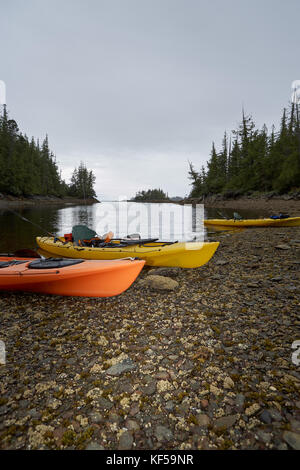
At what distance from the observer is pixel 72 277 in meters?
4.62

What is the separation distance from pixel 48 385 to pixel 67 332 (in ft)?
3.63

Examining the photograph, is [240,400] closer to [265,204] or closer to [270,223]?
[270,223]

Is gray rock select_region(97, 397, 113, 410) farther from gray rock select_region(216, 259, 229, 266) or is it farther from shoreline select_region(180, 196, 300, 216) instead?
shoreline select_region(180, 196, 300, 216)

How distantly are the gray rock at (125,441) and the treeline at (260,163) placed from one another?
124ft

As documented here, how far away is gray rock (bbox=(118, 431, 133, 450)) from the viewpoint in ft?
5.99

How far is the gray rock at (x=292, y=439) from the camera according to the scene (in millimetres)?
1723

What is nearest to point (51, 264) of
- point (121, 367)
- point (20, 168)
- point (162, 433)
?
point (121, 367)

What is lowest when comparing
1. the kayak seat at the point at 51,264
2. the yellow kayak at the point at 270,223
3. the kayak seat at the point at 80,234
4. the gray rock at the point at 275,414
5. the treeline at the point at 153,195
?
the gray rock at the point at 275,414

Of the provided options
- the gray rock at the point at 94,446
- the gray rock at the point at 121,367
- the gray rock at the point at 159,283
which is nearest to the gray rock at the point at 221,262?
the gray rock at the point at 159,283

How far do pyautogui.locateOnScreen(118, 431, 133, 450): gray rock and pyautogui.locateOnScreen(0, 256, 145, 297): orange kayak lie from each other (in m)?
3.05

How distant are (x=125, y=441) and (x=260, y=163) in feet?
155

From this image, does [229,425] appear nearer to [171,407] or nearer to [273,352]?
[171,407]

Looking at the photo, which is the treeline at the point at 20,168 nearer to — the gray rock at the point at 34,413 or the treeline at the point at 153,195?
the gray rock at the point at 34,413

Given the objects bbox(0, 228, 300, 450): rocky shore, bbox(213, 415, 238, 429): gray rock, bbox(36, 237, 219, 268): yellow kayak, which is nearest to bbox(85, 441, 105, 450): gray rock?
bbox(0, 228, 300, 450): rocky shore
